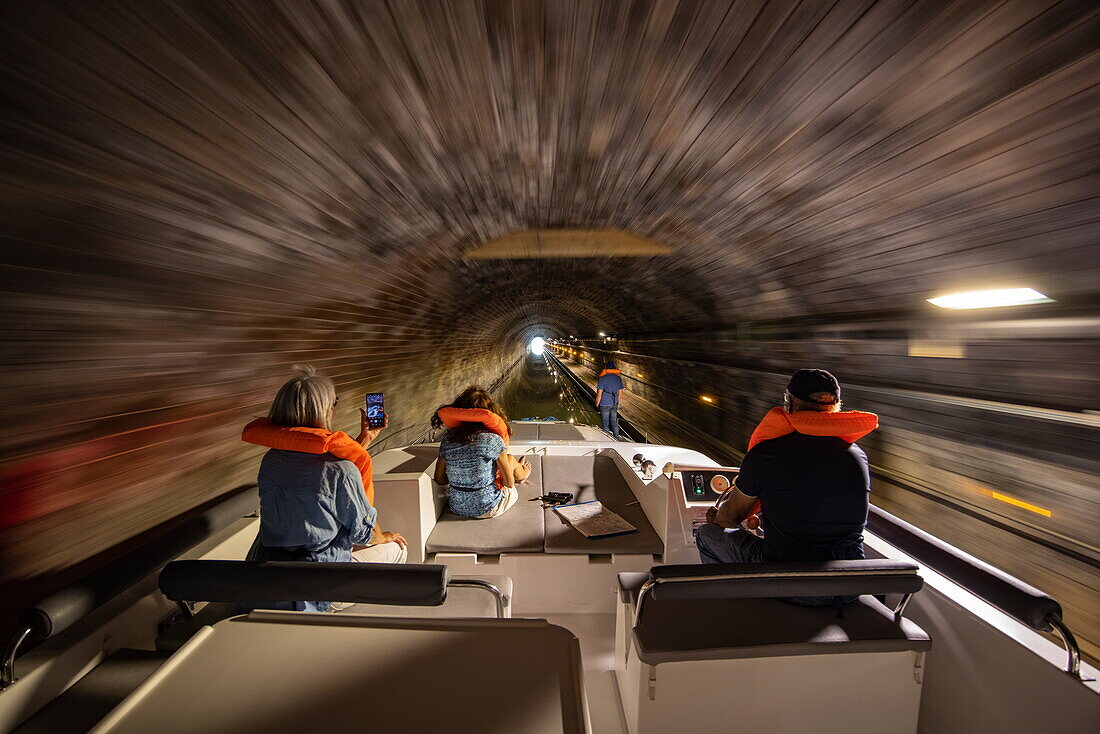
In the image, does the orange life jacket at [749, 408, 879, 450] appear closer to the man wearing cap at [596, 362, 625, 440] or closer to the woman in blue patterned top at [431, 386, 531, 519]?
the woman in blue patterned top at [431, 386, 531, 519]

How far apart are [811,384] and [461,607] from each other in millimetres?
2119

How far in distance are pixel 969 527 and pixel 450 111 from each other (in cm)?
435

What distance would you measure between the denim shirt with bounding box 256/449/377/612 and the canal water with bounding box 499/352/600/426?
32.3 ft

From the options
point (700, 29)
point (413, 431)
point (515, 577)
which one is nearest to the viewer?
point (700, 29)

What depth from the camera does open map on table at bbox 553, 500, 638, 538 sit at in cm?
327

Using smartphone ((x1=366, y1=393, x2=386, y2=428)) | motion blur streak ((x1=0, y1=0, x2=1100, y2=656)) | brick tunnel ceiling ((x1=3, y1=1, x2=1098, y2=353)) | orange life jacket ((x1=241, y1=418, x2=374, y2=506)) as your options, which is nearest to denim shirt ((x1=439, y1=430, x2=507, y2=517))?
smartphone ((x1=366, y1=393, x2=386, y2=428))

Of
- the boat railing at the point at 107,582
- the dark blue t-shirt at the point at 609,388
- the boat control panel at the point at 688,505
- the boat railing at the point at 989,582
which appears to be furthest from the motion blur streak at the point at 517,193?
the dark blue t-shirt at the point at 609,388

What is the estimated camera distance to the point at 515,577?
10.0ft

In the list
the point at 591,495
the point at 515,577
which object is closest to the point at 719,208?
the point at 591,495

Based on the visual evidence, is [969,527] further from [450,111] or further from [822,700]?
[450,111]

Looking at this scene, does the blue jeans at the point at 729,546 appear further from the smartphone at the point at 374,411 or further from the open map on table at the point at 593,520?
the smartphone at the point at 374,411

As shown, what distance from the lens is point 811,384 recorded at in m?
2.29

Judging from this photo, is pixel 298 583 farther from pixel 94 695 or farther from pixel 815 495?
pixel 815 495

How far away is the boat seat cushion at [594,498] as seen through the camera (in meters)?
3.11
